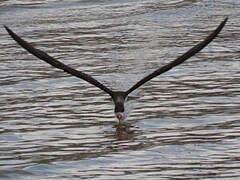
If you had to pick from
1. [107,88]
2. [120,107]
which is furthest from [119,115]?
[107,88]

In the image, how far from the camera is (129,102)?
42.5ft

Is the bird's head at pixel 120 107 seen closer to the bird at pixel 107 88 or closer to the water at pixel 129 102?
the bird at pixel 107 88

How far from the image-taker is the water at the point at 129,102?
32.4 feet

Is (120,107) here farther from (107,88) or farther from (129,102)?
(129,102)

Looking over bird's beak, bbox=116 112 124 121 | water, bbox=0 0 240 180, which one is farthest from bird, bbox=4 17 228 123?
water, bbox=0 0 240 180

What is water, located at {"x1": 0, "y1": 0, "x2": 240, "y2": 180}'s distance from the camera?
9883 millimetres

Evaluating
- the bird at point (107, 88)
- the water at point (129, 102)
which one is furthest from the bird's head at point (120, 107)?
the water at point (129, 102)

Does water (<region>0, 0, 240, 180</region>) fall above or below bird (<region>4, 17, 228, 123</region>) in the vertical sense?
below

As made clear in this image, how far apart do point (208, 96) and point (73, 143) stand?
298cm

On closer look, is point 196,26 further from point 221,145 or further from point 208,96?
point 221,145

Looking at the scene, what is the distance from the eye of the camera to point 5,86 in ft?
46.3

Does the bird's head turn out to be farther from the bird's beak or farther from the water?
the water

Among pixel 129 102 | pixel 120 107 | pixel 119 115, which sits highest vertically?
pixel 120 107

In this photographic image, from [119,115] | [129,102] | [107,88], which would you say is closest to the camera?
[119,115]
